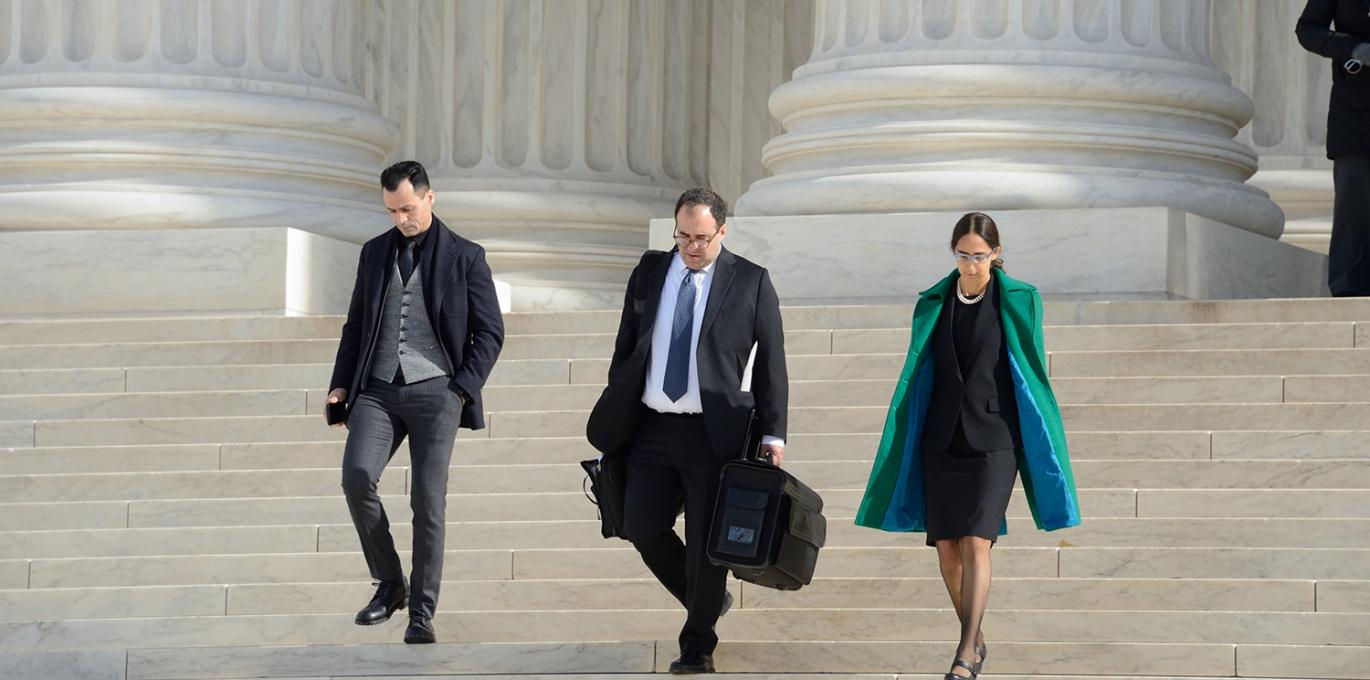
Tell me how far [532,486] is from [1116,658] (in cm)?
408

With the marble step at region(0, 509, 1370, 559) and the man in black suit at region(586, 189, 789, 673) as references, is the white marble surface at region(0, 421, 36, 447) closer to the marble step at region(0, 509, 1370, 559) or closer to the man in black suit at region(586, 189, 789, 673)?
the marble step at region(0, 509, 1370, 559)

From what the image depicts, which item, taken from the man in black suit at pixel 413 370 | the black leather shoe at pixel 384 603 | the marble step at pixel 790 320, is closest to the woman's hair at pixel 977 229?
the man in black suit at pixel 413 370

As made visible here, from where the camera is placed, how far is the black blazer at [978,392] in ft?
35.9

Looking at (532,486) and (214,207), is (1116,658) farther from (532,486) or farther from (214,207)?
(214,207)

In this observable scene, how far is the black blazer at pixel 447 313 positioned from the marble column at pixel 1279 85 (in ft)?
42.7

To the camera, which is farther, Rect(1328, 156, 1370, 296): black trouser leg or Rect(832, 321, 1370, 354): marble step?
Rect(1328, 156, 1370, 296): black trouser leg

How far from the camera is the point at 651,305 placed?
37.3 ft

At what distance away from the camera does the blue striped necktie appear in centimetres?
1115

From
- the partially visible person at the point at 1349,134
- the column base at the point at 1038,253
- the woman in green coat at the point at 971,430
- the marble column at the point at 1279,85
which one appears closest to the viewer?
the woman in green coat at the point at 971,430

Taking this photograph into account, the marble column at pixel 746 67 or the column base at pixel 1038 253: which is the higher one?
the marble column at pixel 746 67

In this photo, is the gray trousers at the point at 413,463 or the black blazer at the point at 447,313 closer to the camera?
the gray trousers at the point at 413,463

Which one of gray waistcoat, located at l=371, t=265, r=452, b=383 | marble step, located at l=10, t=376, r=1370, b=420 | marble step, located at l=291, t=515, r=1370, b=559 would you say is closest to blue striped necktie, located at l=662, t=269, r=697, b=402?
gray waistcoat, located at l=371, t=265, r=452, b=383

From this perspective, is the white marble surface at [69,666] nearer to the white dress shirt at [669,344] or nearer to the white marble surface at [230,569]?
the white marble surface at [230,569]

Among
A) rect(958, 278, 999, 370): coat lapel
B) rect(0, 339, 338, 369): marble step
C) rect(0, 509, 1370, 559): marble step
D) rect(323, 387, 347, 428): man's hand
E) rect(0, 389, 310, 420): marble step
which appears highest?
rect(958, 278, 999, 370): coat lapel
